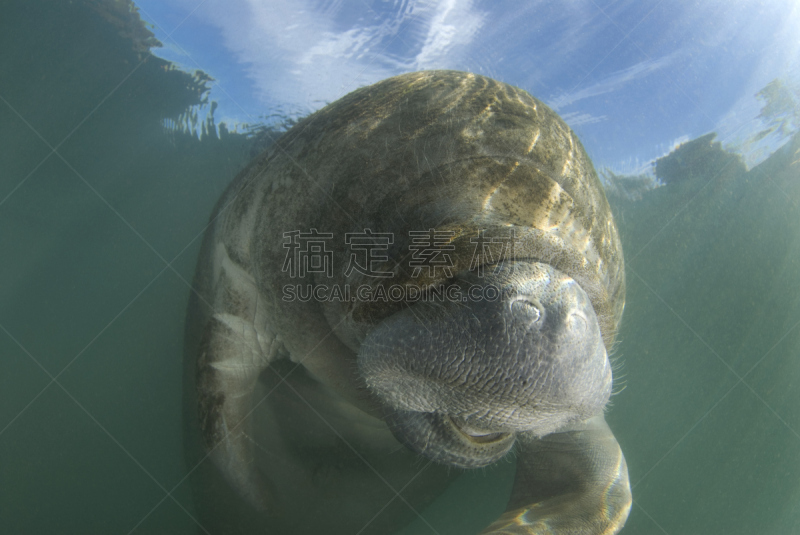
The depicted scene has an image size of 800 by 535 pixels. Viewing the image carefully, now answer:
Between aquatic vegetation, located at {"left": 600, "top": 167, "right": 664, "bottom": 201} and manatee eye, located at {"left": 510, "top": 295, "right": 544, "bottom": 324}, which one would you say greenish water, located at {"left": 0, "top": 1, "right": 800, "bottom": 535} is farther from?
manatee eye, located at {"left": 510, "top": 295, "right": 544, "bottom": 324}

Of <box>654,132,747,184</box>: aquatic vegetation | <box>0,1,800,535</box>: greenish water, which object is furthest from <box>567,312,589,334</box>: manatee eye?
<box>654,132,747,184</box>: aquatic vegetation

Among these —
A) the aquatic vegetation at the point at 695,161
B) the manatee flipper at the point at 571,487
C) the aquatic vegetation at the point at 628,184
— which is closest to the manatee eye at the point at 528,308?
the manatee flipper at the point at 571,487

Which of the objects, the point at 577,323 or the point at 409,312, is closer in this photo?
the point at 577,323

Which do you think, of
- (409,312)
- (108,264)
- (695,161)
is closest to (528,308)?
(409,312)

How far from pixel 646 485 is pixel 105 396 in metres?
7.73

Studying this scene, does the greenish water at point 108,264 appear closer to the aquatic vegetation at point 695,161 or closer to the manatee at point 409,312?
the aquatic vegetation at point 695,161

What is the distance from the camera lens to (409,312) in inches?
53.1

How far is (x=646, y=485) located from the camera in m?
6.61

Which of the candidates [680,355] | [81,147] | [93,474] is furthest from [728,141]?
[93,474]

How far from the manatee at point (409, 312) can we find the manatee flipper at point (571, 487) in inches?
0.5

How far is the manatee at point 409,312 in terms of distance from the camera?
1195mm

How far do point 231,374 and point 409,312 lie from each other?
7.14 feet

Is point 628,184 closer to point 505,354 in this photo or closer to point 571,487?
point 571,487

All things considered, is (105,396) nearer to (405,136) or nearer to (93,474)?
(93,474)
